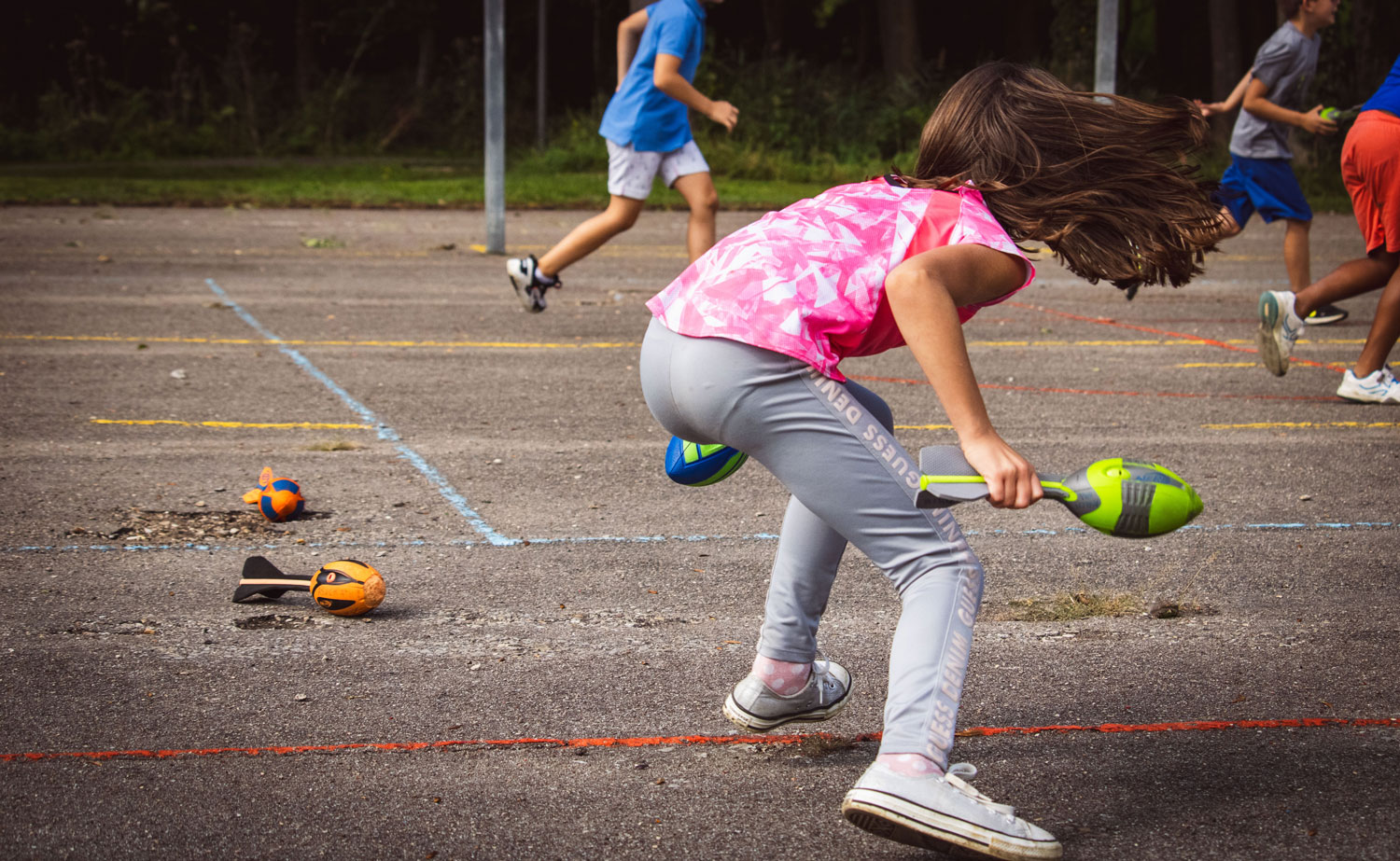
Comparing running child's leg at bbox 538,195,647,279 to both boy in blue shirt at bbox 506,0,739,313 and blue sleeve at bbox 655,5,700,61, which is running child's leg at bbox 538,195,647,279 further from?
blue sleeve at bbox 655,5,700,61

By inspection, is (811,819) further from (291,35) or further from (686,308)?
(291,35)

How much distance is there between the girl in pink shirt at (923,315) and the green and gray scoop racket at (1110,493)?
6 centimetres

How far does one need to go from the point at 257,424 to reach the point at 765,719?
3.80 meters

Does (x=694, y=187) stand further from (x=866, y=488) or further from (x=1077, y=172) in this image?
(x=866, y=488)

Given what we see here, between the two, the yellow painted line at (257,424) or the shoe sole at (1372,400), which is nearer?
the yellow painted line at (257,424)

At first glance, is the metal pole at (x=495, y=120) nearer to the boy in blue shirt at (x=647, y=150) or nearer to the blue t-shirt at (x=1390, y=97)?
the boy in blue shirt at (x=647, y=150)

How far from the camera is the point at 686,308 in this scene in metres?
2.71

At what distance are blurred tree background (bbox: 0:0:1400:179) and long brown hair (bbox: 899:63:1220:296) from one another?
61.1 ft

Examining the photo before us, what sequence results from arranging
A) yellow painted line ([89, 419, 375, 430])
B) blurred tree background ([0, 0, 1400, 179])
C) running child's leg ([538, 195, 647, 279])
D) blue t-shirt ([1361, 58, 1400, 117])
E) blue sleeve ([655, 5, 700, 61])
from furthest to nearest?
blurred tree background ([0, 0, 1400, 179]), running child's leg ([538, 195, 647, 279]), blue sleeve ([655, 5, 700, 61]), blue t-shirt ([1361, 58, 1400, 117]), yellow painted line ([89, 419, 375, 430])

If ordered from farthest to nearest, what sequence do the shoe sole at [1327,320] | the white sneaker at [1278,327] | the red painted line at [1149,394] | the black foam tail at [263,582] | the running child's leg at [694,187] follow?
the shoe sole at [1327,320] → the running child's leg at [694,187] → the red painted line at [1149,394] → the white sneaker at [1278,327] → the black foam tail at [263,582]

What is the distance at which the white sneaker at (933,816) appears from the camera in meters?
2.44

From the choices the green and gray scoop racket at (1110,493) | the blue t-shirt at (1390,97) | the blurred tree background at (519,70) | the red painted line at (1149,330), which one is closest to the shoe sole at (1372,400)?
the red painted line at (1149,330)

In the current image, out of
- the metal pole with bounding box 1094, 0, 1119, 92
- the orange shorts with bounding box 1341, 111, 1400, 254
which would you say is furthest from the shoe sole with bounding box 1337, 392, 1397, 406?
the metal pole with bounding box 1094, 0, 1119, 92

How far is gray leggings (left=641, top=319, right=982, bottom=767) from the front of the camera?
99.7 inches
